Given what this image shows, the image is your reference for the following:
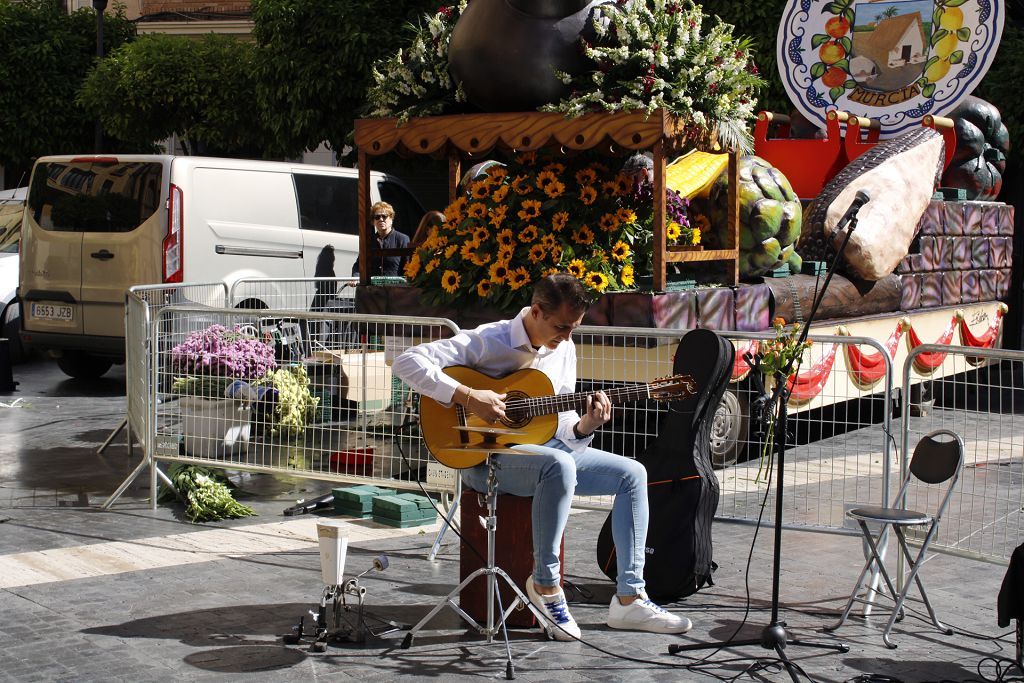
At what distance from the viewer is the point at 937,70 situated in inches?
458

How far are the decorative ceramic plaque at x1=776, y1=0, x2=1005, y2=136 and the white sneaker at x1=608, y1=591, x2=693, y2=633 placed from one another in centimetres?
716

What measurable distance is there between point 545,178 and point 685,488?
3.58 metres

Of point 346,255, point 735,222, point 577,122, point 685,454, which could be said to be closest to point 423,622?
point 685,454

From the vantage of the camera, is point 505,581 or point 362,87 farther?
point 362,87

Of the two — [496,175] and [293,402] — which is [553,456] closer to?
[293,402]

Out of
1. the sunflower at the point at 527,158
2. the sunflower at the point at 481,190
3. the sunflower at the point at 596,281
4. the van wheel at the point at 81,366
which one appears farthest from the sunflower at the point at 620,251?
the van wheel at the point at 81,366

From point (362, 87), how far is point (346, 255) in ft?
19.2

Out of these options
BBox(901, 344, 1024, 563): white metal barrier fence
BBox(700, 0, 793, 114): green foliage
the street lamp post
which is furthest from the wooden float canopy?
the street lamp post

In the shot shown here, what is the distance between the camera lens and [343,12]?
1917cm

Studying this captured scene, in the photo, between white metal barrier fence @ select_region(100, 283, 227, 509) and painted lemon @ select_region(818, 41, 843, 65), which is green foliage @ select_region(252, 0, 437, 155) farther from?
white metal barrier fence @ select_region(100, 283, 227, 509)

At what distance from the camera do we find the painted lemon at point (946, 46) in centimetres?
1143

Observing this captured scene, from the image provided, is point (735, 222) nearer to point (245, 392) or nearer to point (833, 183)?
point (833, 183)

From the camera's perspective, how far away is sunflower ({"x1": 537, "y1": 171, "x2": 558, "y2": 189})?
9.20 meters

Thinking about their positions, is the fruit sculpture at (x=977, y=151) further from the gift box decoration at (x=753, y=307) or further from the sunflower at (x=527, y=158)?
the sunflower at (x=527, y=158)
